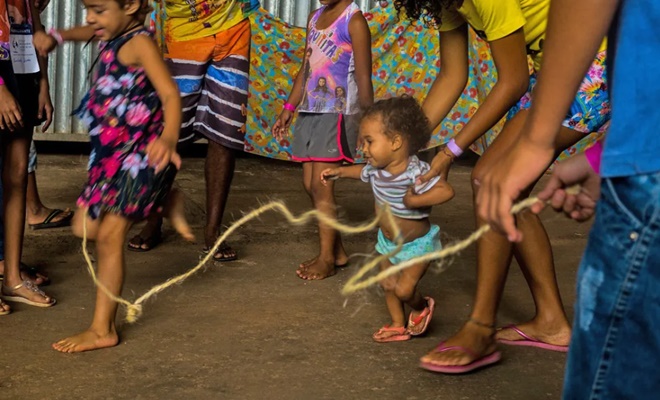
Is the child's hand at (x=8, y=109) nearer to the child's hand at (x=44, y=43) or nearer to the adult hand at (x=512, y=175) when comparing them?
the child's hand at (x=44, y=43)

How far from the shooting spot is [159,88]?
361 centimetres

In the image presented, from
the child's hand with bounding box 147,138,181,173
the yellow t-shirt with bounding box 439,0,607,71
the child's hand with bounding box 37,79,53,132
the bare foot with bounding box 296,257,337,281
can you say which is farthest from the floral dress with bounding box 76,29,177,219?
the bare foot with bounding box 296,257,337,281

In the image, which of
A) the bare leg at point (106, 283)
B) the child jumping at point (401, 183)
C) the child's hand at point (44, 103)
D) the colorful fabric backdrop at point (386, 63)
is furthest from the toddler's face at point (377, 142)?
the colorful fabric backdrop at point (386, 63)

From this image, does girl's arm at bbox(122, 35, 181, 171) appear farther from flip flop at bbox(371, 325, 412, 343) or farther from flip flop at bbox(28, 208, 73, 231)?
flip flop at bbox(28, 208, 73, 231)

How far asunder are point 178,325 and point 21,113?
1.12m

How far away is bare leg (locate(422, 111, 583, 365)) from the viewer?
3553 millimetres

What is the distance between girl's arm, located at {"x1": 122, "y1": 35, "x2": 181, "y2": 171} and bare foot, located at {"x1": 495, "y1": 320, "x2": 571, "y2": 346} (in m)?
1.51

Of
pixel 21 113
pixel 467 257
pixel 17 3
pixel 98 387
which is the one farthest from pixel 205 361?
pixel 467 257

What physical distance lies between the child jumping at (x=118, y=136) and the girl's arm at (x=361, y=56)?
1.31 metres

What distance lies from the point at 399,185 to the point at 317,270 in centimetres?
113

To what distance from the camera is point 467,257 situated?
531 centimetres

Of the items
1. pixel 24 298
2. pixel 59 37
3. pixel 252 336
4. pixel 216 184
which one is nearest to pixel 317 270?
pixel 216 184

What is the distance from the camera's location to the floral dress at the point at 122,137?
12.0ft

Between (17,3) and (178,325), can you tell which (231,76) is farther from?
(178,325)
